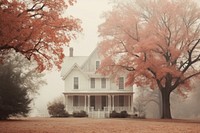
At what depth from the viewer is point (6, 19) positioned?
78.7 feet

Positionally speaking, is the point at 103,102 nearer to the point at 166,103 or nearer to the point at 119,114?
the point at 119,114

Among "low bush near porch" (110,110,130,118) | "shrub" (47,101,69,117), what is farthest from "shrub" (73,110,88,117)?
"low bush near porch" (110,110,130,118)

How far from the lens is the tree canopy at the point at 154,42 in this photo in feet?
143

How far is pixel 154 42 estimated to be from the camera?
4253 cm

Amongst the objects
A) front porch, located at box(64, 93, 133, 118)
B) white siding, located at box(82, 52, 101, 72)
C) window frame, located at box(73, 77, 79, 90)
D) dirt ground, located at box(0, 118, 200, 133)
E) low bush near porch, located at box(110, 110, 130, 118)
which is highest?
white siding, located at box(82, 52, 101, 72)

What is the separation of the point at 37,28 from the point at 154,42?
63.4 feet

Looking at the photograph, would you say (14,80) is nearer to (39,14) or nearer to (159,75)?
(39,14)

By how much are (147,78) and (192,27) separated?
794 cm

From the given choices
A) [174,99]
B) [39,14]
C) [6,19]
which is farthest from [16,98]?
[174,99]

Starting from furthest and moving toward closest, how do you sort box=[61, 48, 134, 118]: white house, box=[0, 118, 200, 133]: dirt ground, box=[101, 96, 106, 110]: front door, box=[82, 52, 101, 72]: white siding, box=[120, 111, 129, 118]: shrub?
1. box=[82, 52, 101, 72]: white siding
2. box=[101, 96, 106, 110]: front door
3. box=[61, 48, 134, 118]: white house
4. box=[120, 111, 129, 118]: shrub
5. box=[0, 118, 200, 133]: dirt ground

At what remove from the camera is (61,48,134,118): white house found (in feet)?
180

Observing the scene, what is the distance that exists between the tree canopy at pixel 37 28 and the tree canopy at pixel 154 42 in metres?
15.8

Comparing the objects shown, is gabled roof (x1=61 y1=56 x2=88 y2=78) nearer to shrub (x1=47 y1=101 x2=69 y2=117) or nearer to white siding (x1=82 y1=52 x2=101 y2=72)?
white siding (x1=82 y1=52 x2=101 y2=72)

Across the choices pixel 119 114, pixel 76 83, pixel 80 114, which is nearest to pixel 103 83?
pixel 76 83
